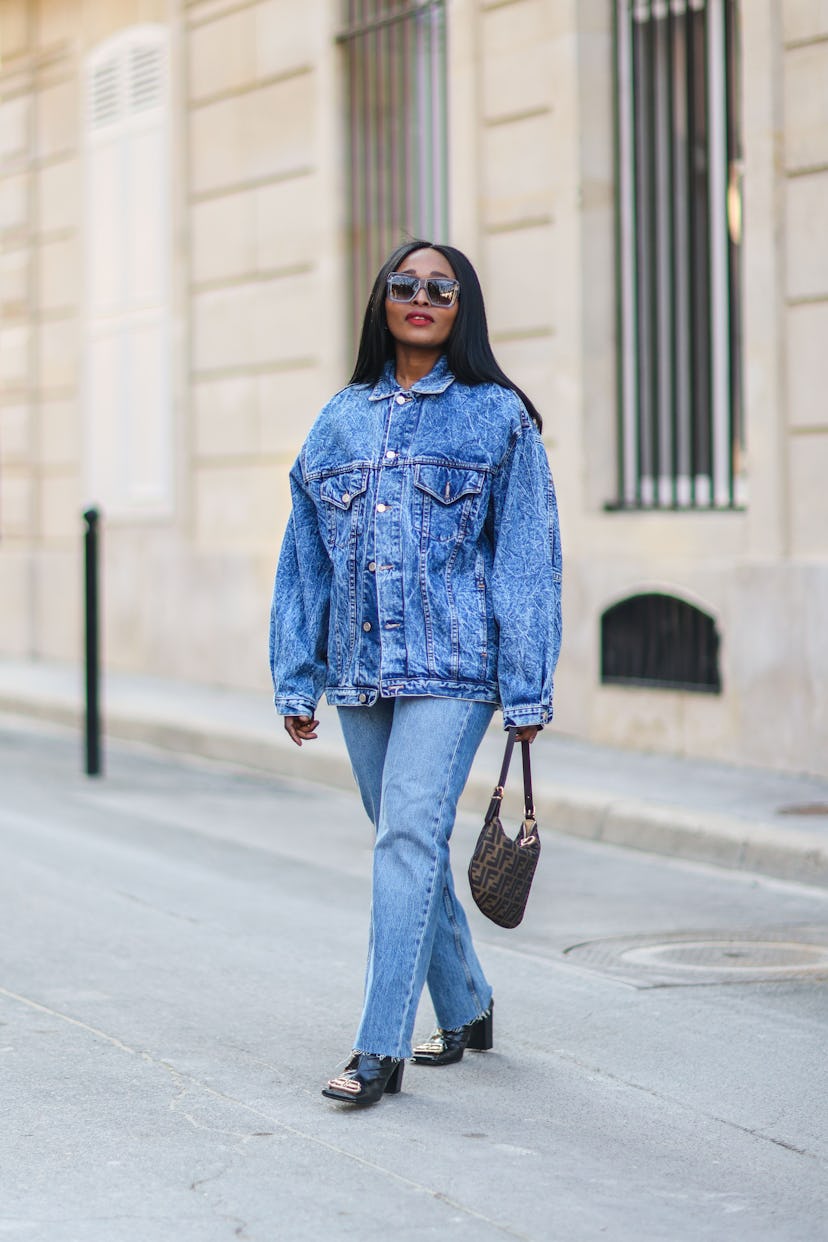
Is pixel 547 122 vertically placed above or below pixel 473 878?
above

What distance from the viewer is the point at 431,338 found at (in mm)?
4793

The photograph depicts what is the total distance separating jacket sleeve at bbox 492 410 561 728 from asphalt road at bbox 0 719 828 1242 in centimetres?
90

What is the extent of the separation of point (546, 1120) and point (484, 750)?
6.64 m

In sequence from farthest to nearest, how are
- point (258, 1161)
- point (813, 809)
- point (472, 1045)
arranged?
point (813, 809), point (472, 1045), point (258, 1161)

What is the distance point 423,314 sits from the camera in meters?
4.79

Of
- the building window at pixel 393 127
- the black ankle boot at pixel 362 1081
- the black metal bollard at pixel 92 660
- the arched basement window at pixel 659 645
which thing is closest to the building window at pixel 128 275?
the building window at pixel 393 127

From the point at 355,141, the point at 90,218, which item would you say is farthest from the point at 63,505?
the point at 355,141

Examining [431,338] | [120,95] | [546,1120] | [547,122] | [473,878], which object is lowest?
[546,1120]

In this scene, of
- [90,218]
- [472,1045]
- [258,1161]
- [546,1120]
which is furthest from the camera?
[90,218]

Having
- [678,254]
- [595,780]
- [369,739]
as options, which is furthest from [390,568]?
[678,254]

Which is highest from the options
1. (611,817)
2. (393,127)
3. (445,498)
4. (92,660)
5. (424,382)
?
(393,127)

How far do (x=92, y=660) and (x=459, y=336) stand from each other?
6500 millimetres

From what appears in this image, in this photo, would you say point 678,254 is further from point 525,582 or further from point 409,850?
point 409,850

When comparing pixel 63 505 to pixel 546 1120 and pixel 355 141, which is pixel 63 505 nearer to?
pixel 355 141
